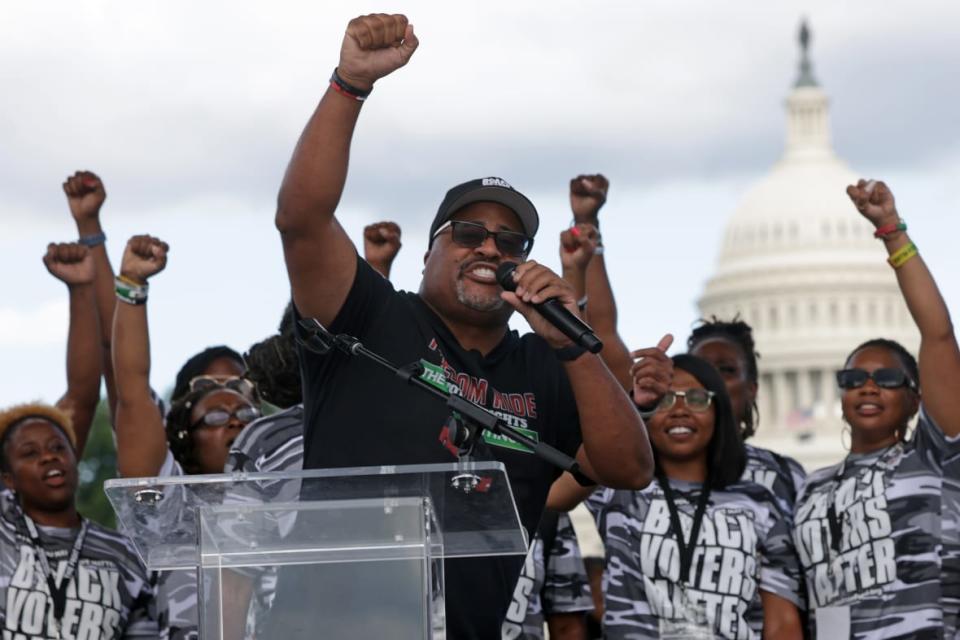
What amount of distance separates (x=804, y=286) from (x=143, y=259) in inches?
4436

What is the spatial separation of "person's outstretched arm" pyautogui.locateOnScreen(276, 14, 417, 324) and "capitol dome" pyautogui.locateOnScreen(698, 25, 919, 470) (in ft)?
322

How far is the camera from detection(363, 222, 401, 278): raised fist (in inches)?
345

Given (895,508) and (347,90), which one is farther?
(895,508)

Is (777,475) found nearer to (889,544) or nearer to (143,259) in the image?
(889,544)

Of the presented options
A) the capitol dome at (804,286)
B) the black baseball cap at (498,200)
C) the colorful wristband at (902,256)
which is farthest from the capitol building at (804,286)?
the black baseball cap at (498,200)

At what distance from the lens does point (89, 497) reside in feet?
238

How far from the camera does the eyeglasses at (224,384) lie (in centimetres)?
859

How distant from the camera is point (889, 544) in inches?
308

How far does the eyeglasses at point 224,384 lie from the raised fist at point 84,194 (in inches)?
42.3

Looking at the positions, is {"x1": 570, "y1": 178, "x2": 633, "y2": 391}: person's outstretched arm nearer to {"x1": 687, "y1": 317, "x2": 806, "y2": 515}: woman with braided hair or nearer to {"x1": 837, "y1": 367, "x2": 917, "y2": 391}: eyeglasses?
{"x1": 687, "y1": 317, "x2": 806, "y2": 515}: woman with braided hair

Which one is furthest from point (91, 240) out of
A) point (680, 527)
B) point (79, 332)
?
point (680, 527)

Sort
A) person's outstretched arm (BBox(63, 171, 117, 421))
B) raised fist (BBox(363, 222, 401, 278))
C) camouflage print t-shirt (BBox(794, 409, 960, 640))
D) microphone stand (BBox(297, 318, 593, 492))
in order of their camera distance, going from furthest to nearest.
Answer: person's outstretched arm (BBox(63, 171, 117, 421)) < raised fist (BBox(363, 222, 401, 278)) < camouflage print t-shirt (BBox(794, 409, 960, 640)) < microphone stand (BBox(297, 318, 593, 492))

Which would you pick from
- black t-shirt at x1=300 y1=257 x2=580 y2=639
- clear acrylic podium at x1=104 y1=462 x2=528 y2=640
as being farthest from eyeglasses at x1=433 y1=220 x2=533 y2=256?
clear acrylic podium at x1=104 y1=462 x2=528 y2=640

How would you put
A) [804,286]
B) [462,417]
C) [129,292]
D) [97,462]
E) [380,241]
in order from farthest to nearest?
1. [804,286]
2. [97,462]
3. [380,241]
4. [129,292]
5. [462,417]
